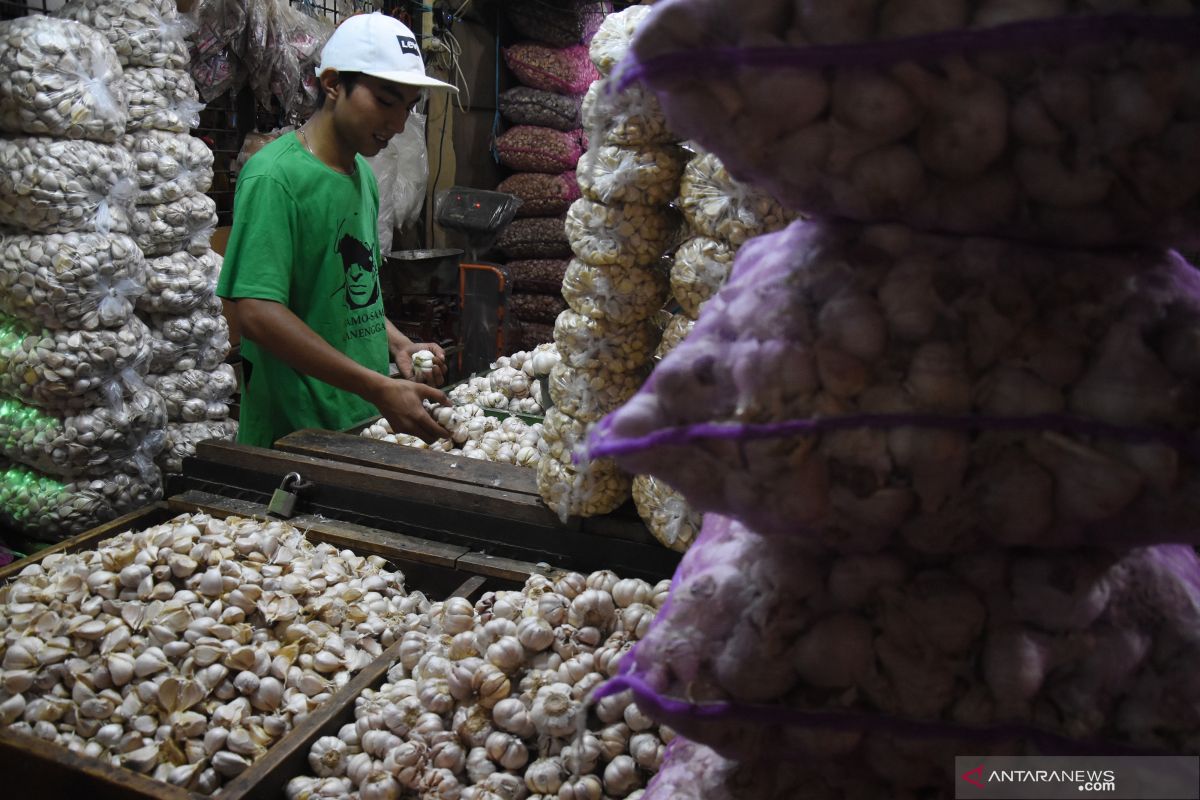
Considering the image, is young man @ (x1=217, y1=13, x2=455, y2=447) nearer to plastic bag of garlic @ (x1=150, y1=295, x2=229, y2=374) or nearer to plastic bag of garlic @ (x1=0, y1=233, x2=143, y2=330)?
plastic bag of garlic @ (x1=0, y1=233, x2=143, y2=330)

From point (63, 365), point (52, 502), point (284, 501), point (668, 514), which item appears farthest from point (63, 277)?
point (668, 514)

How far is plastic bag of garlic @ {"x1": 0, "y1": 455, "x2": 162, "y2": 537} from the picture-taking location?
278 cm

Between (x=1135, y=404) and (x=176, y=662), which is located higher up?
(x=1135, y=404)

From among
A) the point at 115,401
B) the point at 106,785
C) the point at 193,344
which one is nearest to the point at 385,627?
the point at 106,785

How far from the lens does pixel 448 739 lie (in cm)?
138

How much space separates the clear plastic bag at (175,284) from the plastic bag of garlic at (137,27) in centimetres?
71

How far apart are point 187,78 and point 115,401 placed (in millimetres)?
1304

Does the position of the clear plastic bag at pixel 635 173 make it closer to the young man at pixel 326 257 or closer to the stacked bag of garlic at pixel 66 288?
the young man at pixel 326 257

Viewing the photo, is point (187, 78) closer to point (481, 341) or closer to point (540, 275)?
point (481, 341)

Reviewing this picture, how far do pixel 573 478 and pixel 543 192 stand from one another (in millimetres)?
4350

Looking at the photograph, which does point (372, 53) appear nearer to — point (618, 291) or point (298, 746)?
point (618, 291)

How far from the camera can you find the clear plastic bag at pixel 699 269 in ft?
5.03

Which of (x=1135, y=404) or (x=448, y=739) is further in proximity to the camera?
(x=448, y=739)

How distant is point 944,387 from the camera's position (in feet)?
2.06
